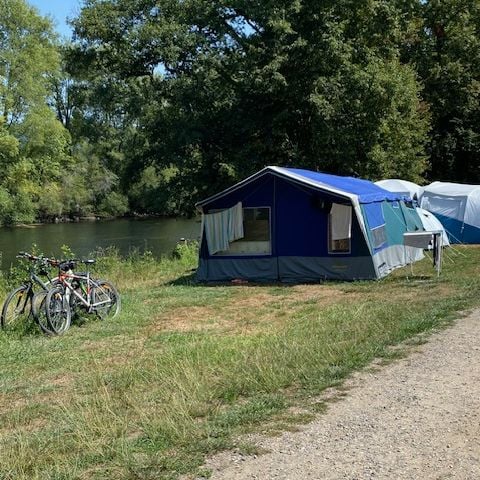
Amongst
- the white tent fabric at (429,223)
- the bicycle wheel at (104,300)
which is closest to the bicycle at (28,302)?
the bicycle wheel at (104,300)

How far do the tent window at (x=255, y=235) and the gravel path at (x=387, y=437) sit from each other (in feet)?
26.6

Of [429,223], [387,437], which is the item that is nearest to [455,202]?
[429,223]

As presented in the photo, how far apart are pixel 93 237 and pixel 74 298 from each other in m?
28.8

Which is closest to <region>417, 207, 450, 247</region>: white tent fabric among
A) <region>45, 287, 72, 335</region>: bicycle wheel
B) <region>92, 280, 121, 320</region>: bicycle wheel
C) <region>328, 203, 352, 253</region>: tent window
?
<region>328, 203, 352, 253</region>: tent window

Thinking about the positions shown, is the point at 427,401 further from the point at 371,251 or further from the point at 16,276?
the point at 16,276

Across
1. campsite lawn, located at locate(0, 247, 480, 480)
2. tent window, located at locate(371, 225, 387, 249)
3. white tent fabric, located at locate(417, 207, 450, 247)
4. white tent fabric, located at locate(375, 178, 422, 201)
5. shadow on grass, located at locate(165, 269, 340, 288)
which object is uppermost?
white tent fabric, located at locate(375, 178, 422, 201)

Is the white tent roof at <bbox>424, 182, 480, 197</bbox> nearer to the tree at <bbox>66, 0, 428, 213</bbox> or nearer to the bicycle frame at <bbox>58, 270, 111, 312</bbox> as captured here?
the tree at <bbox>66, 0, 428, 213</bbox>

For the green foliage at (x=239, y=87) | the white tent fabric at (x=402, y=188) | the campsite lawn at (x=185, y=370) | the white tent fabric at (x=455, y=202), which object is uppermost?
the green foliage at (x=239, y=87)

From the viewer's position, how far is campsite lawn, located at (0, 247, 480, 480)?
3.63m

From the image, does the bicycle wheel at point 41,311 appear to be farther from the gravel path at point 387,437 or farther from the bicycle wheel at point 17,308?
the gravel path at point 387,437

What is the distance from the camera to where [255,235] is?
13.1m

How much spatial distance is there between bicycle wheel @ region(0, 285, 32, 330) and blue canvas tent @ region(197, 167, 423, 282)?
542cm

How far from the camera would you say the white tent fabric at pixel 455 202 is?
58.0ft

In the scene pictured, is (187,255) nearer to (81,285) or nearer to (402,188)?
(402,188)
